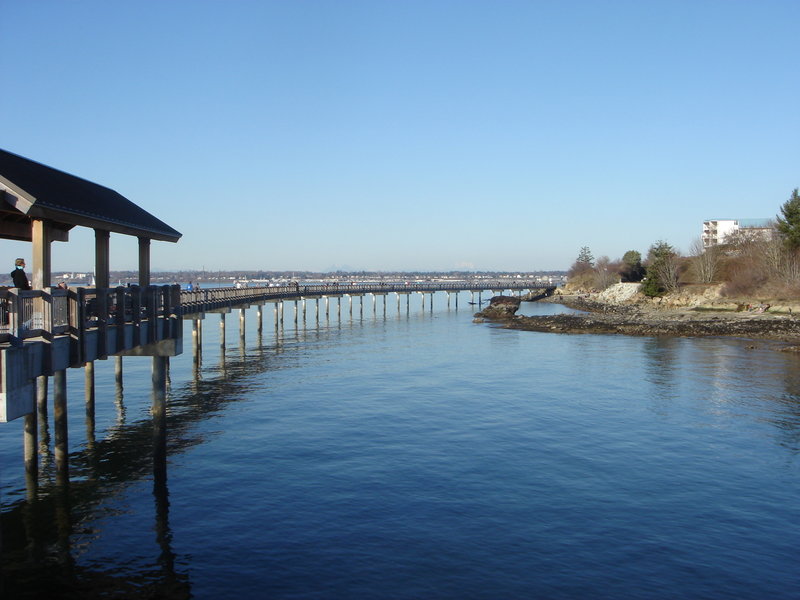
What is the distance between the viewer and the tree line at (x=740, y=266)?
8411 centimetres

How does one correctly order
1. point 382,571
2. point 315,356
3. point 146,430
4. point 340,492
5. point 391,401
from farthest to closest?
point 315,356
point 391,401
point 146,430
point 340,492
point 382,571

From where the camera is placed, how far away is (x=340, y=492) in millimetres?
20422

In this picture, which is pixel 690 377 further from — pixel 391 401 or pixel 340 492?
pixel 340 492

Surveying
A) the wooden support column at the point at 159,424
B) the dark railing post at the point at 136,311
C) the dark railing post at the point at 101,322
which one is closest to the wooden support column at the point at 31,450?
the wooden support column at the point at 159,424

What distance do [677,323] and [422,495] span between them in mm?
62996

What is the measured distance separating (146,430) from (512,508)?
16.1 meters

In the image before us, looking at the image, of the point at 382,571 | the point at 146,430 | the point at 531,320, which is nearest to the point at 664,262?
the point at 531,320

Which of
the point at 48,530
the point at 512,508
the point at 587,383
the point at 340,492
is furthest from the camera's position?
the point at 587,383

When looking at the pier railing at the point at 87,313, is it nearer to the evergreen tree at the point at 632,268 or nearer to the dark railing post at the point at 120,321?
the dark railing post at the point at 120,321

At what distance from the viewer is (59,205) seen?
1447 centimetres

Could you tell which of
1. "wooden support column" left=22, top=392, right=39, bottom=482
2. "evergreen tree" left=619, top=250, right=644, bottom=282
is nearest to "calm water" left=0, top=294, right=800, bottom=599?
"wooden support column" left=22, top=392, right=39, bottom=482

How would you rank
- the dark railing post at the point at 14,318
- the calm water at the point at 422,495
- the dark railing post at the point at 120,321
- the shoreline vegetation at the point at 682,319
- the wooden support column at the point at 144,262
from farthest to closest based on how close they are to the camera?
1. the shoreline vegetation at the point at 682,319
2. the wooden support column at the point at 144,262
3. the dark railing post at the point at 120,321
4. the calm water at the point at 422,495
5. the dark railing post at the point at 14,318

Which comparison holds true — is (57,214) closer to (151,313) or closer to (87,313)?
(87,313)

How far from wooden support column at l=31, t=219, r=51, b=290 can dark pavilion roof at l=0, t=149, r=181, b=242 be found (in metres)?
0.41
